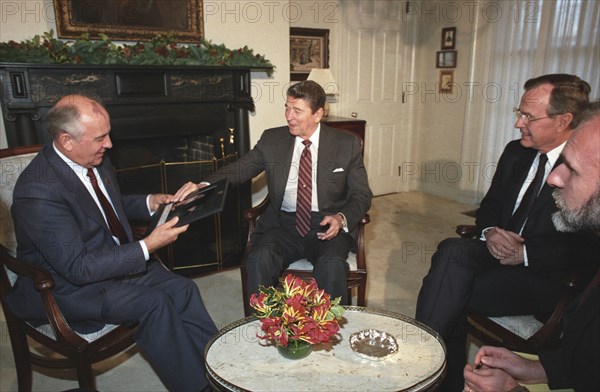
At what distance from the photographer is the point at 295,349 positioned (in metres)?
1.50

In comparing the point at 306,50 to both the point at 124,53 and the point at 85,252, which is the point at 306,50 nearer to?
the point at 124,53

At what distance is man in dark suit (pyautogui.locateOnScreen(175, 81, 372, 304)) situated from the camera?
2.42 metres

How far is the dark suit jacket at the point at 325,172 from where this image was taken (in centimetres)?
261

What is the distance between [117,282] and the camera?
1.98m

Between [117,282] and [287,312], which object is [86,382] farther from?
[287,312]

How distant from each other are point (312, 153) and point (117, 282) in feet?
4.10

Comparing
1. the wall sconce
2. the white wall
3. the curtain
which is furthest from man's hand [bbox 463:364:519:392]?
the white wall

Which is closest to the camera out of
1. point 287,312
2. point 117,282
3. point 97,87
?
point 287,312

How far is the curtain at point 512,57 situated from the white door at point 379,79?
86 centimetres

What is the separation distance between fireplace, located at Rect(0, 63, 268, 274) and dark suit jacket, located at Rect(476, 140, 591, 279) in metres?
1.80

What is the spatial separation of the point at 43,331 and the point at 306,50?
386 centimetres

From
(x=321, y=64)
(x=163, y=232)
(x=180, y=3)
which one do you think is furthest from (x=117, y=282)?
(x=321, y=64)

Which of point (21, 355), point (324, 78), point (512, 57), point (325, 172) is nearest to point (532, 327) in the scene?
point (325, 172)

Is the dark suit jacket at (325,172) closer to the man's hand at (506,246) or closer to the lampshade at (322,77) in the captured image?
the man's hand at (506,246)
